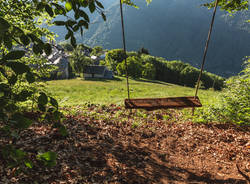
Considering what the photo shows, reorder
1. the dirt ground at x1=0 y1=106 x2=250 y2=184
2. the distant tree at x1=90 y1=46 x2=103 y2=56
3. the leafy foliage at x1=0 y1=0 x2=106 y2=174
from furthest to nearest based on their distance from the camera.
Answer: the distant tree at x1=90 y1=46 x2=103 y2=56, the dirt ground at x1=0 y1=106 x2=250 y2=184, the leafy foliage at x1=0 y1=0 x2=106 y2=174

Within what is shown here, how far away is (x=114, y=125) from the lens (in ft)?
23.3

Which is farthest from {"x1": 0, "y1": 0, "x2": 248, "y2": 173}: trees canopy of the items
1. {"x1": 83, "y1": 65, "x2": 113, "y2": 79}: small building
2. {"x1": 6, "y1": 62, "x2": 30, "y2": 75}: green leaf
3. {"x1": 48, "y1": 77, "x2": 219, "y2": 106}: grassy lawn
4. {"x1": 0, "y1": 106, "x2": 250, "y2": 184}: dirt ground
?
{"x1": 83, "y1": 65, "x2": 113, "y2": 79}: small building

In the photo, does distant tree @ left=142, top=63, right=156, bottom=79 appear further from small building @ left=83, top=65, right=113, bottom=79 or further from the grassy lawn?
the grassy lawn

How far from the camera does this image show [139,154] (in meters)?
4.81

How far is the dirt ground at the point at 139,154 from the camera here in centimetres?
360

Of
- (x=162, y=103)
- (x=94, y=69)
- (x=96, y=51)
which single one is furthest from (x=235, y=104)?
(x=96, y=51)

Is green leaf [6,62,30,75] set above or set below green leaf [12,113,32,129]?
above

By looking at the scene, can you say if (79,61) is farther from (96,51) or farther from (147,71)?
(96,51)

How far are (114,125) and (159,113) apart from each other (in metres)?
3.35

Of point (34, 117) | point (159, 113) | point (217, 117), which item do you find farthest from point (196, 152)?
point (34, 117)

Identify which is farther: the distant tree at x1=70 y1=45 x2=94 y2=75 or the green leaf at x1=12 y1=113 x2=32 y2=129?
the distant tree at x1=70 y1=45 x2=94 y2=75

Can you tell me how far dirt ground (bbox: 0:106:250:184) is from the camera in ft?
11.8

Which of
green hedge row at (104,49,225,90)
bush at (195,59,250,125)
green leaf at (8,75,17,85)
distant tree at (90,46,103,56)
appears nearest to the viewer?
green leaf at (8,75,17,85)

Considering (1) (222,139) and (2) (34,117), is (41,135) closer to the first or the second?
(2) (34,117)
